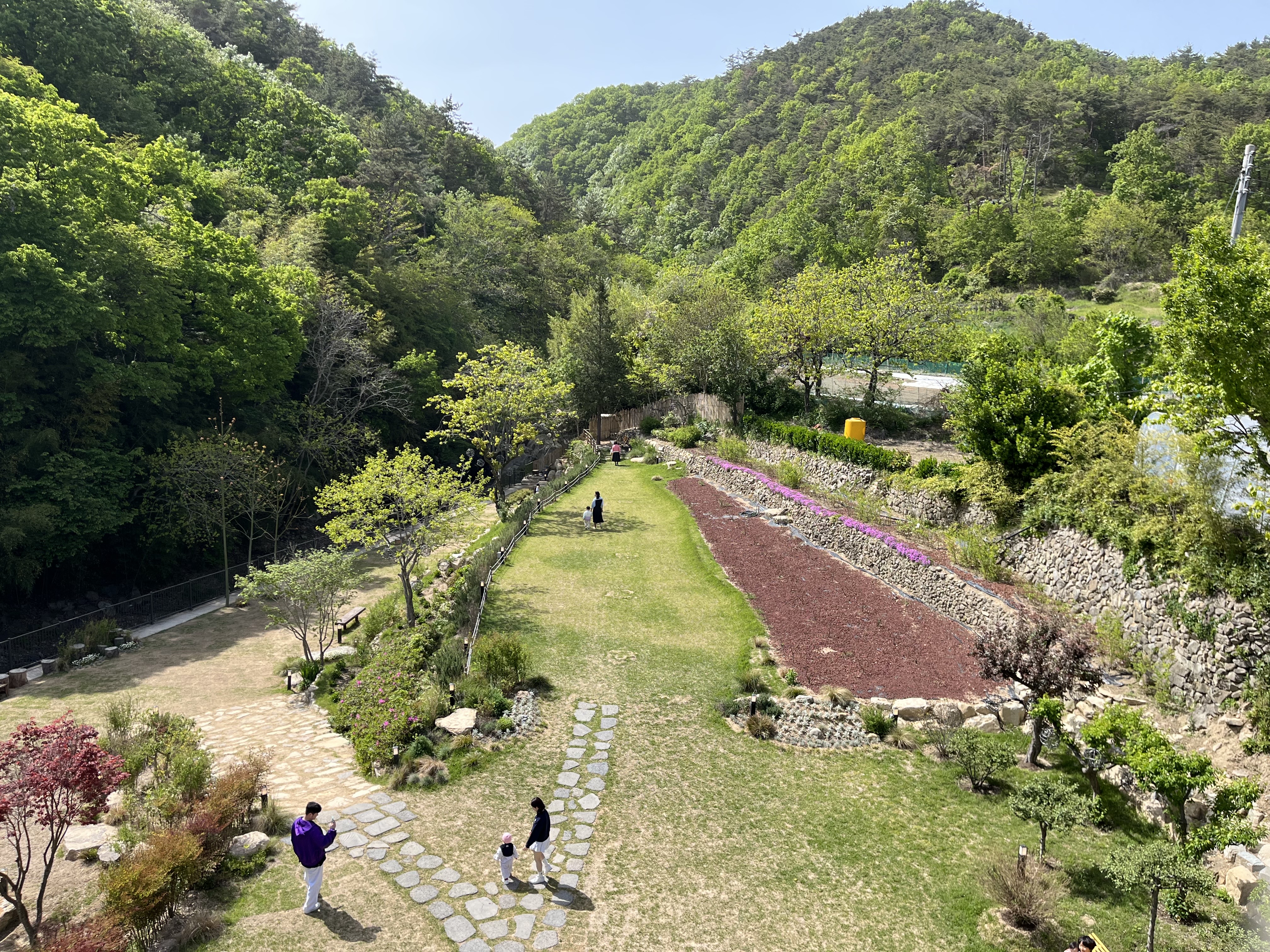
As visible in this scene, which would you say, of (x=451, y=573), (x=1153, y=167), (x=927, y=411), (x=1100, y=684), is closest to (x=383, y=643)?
(x=451, y=573)

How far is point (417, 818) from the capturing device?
1112 centimetres

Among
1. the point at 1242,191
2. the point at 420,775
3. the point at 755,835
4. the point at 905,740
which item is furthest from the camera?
Result: the point at 1242,191

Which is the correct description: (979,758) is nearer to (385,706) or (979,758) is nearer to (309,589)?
(385,706)

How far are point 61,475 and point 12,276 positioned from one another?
621cm

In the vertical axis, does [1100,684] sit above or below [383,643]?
above

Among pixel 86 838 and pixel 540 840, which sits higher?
pixel 540 840

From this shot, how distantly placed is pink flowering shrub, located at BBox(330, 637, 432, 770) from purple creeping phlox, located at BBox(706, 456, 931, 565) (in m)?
13.8

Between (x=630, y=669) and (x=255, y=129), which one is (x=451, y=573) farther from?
(x=255, y=129)

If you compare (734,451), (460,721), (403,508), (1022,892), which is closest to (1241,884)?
(1022,892)

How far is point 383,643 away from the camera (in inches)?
722

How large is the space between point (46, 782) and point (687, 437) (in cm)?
3131

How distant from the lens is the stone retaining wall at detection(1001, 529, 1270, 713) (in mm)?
13188

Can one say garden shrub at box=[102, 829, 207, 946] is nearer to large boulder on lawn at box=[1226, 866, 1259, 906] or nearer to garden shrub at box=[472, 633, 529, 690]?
garden shrub at box=[472, 633, 529, 690]

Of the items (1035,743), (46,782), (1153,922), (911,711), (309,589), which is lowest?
(911,711)
